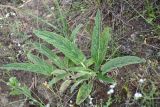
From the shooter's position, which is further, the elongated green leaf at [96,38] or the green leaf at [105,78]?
the elongated green leaf at [96,38]

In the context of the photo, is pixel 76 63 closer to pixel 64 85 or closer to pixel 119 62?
pixel 64 85

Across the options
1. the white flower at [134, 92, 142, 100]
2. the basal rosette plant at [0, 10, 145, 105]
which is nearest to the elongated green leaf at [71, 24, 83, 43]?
the basal rosette plant at [0, 10, 145, 105]

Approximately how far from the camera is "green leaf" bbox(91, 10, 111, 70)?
215 cm

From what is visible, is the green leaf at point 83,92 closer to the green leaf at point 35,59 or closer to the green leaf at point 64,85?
the green leaf at point 64,85

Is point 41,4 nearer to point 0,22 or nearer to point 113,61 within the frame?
point 0,22

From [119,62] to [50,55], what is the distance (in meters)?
0.41

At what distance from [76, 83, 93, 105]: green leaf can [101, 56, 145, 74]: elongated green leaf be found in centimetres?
12

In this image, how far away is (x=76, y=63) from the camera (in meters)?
2.19

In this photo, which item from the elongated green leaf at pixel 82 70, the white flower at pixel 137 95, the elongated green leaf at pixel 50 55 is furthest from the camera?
the elongated green leaf at pixel 50 55

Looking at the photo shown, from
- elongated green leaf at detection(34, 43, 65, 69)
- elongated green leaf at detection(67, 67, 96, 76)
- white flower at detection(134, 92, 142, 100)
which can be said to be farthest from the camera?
elongated green leaf at detection(34, 43, 65, 69)

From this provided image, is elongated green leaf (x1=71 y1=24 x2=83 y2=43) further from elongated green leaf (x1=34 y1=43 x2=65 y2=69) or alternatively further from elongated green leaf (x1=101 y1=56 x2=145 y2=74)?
elongated green leaf (x1=101 y1=56 x2=145 y2=74)

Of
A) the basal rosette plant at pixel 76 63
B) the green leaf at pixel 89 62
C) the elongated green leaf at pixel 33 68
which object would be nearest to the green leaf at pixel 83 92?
the basal rosette plant at pixel 76 63

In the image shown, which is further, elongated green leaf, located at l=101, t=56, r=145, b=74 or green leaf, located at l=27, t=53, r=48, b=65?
green leaf, located at l=27, t=53, r=48, b=65

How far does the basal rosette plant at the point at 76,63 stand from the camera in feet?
6.93
